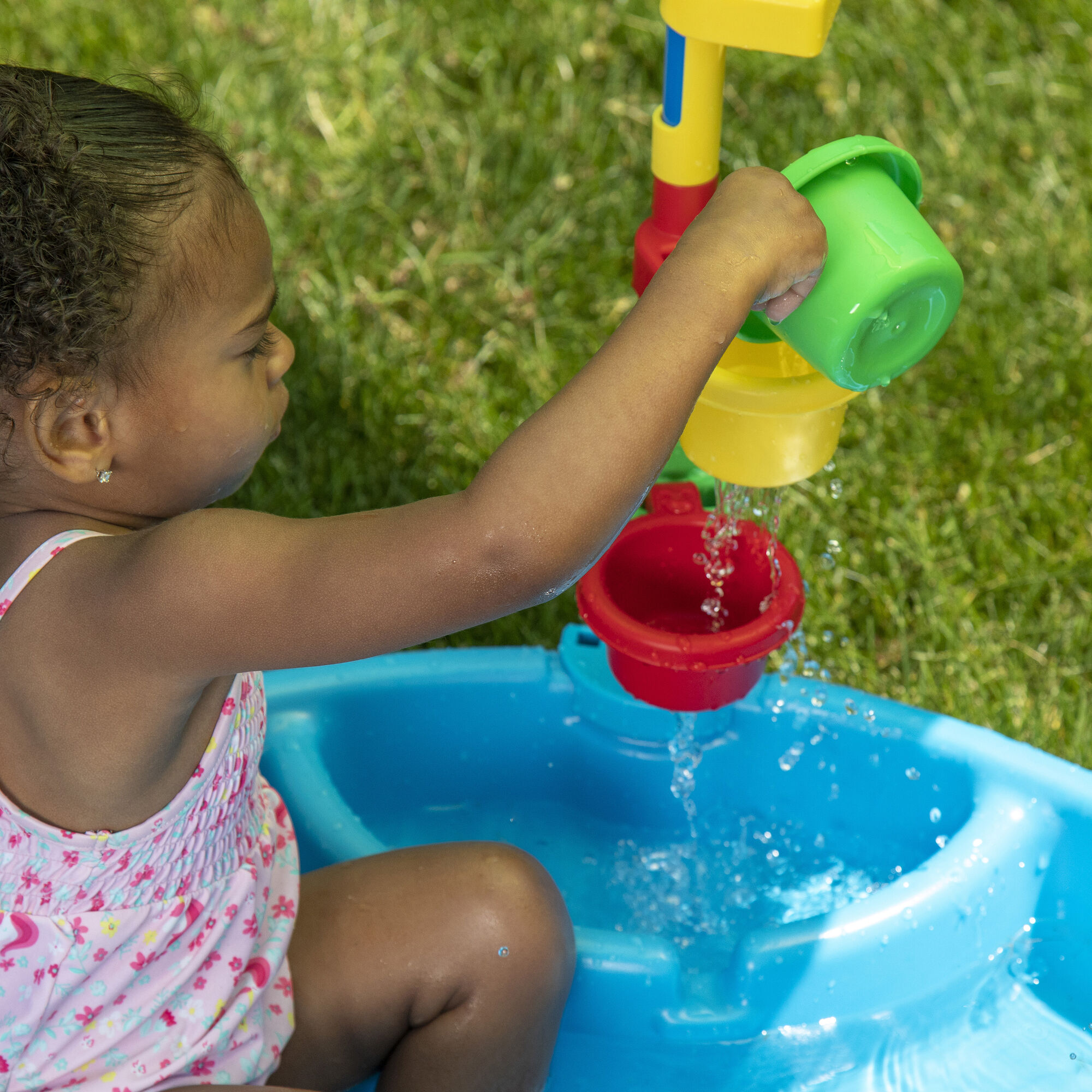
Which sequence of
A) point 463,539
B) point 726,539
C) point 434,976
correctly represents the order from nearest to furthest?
point 463,539
point 434,976
point 726,539

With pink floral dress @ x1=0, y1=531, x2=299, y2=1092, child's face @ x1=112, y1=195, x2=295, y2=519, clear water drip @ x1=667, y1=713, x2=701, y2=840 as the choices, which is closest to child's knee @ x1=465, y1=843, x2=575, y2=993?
pink floral dress @ x1=0, y1=531, x2=299, y2=1092

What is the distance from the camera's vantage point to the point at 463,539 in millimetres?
881

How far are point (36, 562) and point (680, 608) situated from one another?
69cm

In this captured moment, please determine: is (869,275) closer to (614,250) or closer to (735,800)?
(735,800)

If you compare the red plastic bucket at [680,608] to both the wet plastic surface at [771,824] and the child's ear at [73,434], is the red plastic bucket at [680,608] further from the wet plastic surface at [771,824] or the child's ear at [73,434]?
the child's ear at [73,434]

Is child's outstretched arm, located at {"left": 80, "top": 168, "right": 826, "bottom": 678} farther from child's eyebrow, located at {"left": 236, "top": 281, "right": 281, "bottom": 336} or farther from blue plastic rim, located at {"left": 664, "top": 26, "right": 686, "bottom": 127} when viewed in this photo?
blue plastic rim, located at {"left": 664, "top": 26, "right": 686, "bottom": 127}

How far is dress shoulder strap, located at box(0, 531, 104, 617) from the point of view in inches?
39.8

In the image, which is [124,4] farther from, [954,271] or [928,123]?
[954,271]

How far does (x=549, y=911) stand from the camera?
123cm

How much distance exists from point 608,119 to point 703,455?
1336 mm

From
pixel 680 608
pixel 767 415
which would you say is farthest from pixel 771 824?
pixel 767 415

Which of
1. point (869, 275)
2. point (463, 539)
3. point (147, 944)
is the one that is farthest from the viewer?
point (147, 944)

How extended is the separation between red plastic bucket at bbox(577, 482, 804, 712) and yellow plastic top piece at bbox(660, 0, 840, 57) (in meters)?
0.49

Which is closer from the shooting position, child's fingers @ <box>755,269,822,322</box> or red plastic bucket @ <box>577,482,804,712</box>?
child's fingers @ <box>755,269,822,322</box>
